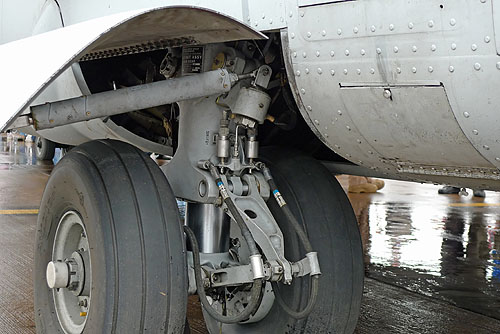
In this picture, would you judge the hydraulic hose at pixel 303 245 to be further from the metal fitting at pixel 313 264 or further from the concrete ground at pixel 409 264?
the concrete ground at pixel 409 264

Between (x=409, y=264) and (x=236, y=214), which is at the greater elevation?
(x=236, y=214)

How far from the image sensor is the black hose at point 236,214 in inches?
97.7

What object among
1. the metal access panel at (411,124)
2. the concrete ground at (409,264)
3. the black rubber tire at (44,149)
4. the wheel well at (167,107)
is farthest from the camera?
the black rubber tire at (44,149)

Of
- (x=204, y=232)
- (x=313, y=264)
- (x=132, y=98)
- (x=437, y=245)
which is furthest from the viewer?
(x=437, y=245)

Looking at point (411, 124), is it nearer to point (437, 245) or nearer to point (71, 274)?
point (71, 274)

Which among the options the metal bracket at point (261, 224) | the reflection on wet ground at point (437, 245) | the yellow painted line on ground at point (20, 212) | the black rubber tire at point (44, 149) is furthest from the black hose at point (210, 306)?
the black rubber tire at point (44, 149)

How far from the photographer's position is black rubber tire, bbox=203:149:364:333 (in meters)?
2.91

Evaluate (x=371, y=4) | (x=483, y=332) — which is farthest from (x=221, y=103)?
(x=483, y=332)

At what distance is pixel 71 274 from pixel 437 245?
4442 millimetres

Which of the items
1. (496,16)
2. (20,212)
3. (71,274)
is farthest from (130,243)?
(20,212)

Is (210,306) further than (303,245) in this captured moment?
No

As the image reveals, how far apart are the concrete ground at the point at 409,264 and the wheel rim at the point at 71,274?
2.55 ft

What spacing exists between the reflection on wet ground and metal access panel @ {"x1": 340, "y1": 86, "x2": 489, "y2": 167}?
2317mm

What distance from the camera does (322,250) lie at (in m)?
2.94
